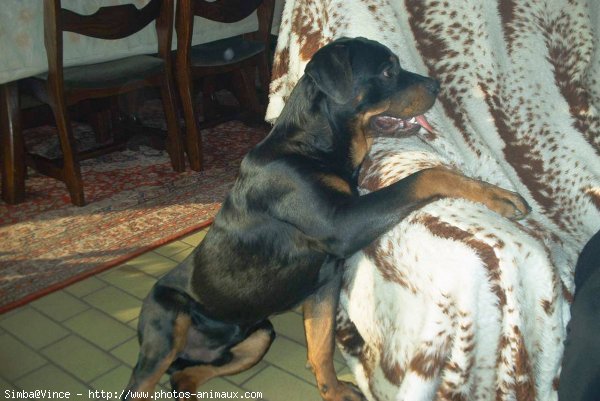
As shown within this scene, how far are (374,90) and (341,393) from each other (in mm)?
988

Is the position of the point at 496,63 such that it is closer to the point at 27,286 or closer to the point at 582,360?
the point at 582,360

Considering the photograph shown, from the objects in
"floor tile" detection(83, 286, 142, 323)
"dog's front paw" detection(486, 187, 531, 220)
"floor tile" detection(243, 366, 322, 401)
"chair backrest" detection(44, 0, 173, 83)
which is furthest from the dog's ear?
"chair backrest" detection(44, 0, 173, 83)

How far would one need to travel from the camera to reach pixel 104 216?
363 cm

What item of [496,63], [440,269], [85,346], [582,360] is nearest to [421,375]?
[440,269]

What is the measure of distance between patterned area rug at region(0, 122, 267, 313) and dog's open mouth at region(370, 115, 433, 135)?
1.65m

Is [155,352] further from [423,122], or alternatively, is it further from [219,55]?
[219,55]

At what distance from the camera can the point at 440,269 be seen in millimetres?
1470

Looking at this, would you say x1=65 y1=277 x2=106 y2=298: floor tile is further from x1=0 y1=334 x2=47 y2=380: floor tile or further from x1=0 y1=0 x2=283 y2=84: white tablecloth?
x1=0 y1=0 x2=283 y2=84: white tablecloth

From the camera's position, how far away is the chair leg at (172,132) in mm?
4195

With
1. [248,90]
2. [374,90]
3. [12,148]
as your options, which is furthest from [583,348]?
[248,90]

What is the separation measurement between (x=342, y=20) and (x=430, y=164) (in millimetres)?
609

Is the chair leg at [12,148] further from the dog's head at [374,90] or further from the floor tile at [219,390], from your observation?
the dog's head at [374,90]

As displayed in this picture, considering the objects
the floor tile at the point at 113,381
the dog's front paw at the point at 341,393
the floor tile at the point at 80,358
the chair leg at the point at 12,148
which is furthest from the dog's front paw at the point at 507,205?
the chair leg at the point at 12,148

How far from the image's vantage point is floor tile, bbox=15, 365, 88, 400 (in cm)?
226
